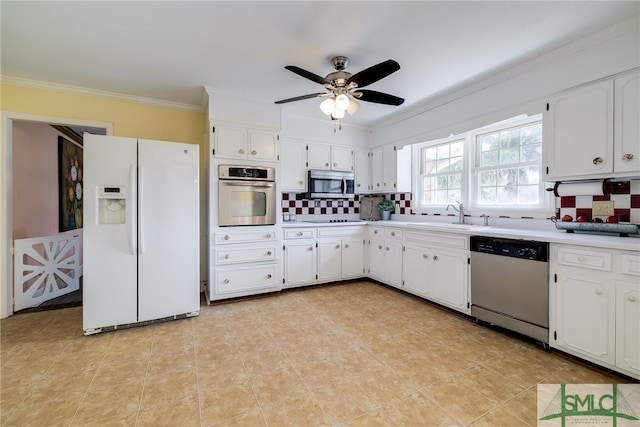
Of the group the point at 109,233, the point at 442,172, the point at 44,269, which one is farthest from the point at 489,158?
the point at 44,269

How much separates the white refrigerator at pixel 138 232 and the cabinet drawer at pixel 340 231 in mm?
1683

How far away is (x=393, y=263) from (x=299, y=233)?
4.43ft

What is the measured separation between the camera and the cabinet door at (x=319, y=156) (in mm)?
4094

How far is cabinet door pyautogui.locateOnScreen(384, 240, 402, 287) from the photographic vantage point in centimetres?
358

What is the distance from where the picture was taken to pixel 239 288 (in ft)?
10.9

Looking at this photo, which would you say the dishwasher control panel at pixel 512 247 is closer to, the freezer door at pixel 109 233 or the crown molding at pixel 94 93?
the freezer door at pixel 109 233

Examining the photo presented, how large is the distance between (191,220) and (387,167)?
116 inches

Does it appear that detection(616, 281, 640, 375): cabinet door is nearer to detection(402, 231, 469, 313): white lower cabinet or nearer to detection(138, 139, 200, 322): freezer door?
detection(402, 231, 469, 313): white lower cabinet

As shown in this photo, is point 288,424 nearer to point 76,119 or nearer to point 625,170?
point 625,170

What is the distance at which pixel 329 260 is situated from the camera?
12.9ft

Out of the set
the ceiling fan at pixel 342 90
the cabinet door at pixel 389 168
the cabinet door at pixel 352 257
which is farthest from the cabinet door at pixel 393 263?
the ceiling fan at pixel 342 90

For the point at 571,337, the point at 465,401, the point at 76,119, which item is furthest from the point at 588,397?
the point at 76,119

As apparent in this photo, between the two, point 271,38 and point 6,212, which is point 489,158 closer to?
point 271,38

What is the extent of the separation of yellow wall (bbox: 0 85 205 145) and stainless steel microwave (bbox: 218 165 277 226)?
1006mm
